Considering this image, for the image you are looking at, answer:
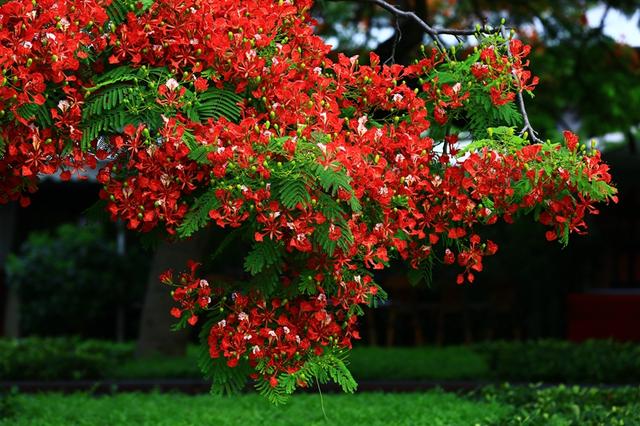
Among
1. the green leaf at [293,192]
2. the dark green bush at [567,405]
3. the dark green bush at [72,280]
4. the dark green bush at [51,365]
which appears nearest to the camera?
the green leaf at [293,192]

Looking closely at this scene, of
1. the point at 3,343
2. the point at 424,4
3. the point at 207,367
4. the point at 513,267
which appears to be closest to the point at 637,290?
the point at 513,267

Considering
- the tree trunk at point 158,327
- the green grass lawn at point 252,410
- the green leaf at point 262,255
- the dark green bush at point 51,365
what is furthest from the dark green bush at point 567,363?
the green leaf at point 262,255

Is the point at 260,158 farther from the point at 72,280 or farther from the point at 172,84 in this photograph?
the point at 72,280

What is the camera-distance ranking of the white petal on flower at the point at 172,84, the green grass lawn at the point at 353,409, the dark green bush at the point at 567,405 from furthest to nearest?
1. the green grass lawn at the point at 353,409
2. the dark green bush at the point at 567,405
3. the white petal on flower at the point at 172,84

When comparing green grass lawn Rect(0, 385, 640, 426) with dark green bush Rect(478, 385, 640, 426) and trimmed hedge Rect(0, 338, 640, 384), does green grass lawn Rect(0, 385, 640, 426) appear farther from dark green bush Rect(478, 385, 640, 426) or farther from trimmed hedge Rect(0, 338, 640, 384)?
trimmed hedge Rect(0, 338, 640, 384)

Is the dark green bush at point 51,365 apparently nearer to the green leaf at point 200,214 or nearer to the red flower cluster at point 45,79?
the red flower cluster at point 45,79

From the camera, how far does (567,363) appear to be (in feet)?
44.0

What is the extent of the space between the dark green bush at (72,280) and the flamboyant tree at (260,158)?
13.2 metres

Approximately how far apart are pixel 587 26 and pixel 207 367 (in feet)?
38.1

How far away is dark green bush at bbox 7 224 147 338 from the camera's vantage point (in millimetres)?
18891

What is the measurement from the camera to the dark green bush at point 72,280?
18891mm

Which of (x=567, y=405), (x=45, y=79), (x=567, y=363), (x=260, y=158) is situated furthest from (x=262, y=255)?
(x=567, y=363)

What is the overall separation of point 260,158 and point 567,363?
913 centimetres

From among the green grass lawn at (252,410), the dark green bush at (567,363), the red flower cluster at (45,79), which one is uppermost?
the red flower cluster at (45,79)
